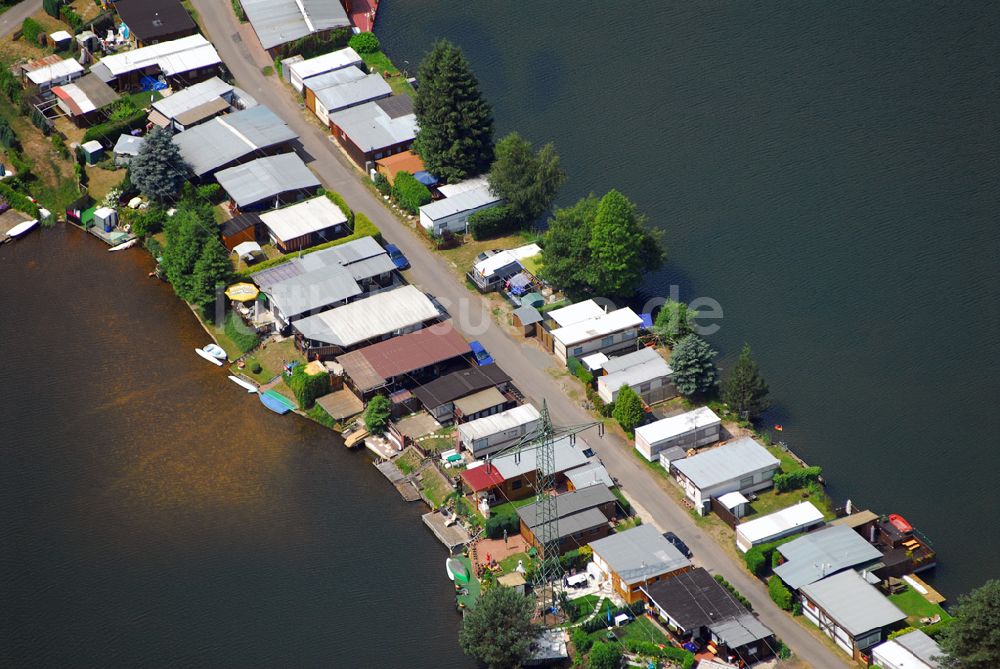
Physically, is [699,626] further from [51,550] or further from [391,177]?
[391,177]

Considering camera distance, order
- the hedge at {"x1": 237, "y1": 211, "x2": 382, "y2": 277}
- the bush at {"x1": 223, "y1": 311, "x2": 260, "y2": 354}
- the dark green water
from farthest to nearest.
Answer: the hedge at {"x1": 237, "y1": 211, "x2": 382, "y2": 277}, the bush at {"x1": 223, "y1": 311, "x2": 260, "y2": 354}, the dark green water

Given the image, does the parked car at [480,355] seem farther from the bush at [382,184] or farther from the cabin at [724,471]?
the bush at [382,184]

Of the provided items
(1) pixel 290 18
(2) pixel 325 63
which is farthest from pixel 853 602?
(1) pixel 290 18

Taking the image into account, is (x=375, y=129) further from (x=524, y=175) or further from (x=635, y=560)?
(x=635, y=560)

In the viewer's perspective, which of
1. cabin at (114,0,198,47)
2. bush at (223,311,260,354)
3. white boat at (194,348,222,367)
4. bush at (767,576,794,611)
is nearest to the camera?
bush at (767,576,794,611)

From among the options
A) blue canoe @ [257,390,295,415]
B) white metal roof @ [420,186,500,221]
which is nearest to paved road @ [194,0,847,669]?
white metal roof @ [420,186,500,221]

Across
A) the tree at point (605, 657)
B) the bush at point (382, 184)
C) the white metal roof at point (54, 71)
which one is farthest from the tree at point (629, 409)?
the white metal roof at point (54, 71)

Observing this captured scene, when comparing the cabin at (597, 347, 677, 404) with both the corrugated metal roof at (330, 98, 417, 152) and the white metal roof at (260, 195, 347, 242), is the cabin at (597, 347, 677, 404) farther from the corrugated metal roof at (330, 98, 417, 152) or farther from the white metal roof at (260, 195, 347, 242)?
the corrugated metal roof at (330, 98, 417, 152)

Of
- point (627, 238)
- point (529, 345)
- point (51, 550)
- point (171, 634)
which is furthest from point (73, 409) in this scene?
point (627, 238)
